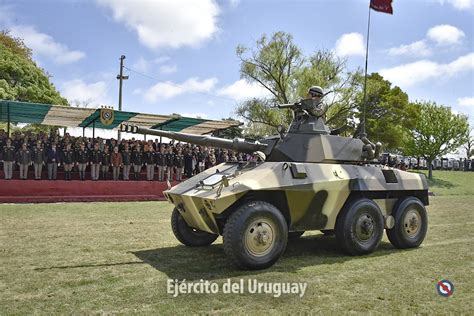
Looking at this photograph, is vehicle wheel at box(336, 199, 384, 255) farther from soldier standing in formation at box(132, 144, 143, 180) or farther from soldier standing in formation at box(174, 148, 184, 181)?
soldier standing in formation at box(174, 148, 184, 181)

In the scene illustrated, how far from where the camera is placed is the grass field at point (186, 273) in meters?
5.20

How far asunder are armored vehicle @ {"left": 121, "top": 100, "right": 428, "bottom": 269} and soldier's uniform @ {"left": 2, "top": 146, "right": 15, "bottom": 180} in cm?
1023

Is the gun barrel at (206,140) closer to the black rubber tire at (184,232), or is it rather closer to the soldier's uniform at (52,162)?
the black rubber tire at (184,232)

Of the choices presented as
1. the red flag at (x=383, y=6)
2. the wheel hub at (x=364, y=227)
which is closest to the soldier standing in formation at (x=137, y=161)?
the red flag at (x=383, y=6)

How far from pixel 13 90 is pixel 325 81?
22157 mm

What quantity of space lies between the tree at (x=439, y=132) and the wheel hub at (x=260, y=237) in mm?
31259

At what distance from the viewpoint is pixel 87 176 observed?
18.0 m

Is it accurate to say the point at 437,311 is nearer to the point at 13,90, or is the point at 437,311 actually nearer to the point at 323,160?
the point at 323,160

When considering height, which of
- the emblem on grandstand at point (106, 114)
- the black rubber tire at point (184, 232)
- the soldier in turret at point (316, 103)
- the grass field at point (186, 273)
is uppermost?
the emblem on grandstand at point (106, 114)

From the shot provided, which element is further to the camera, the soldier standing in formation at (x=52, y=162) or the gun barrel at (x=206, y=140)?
the soldier standing in formation at (x=52, y=162)

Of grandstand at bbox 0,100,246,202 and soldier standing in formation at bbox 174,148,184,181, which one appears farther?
soldier standing in formation at bbox 174,148,184,181

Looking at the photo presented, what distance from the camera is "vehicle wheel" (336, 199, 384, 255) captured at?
7.73m

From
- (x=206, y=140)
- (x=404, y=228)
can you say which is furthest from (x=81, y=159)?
(x=404, y=228)

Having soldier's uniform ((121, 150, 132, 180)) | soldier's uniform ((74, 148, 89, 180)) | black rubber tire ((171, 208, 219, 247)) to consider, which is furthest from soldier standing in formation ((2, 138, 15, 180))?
black rubber tire ((171, 208, 219, 247))
